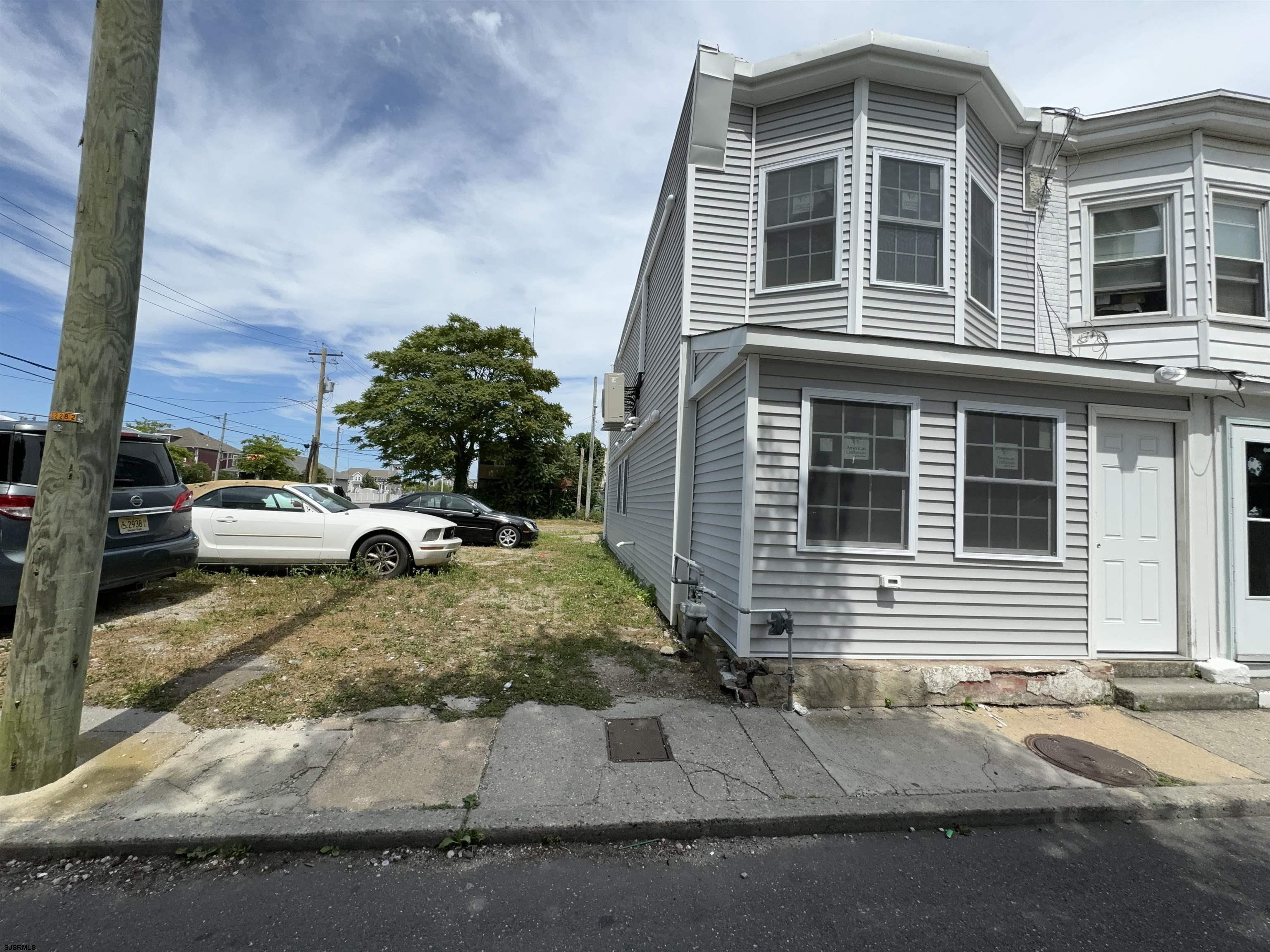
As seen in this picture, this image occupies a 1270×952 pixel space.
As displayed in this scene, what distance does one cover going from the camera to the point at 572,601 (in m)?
7.88

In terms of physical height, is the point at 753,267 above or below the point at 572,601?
above

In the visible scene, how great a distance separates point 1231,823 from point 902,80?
22.9 ft

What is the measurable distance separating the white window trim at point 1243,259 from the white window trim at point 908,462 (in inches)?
157

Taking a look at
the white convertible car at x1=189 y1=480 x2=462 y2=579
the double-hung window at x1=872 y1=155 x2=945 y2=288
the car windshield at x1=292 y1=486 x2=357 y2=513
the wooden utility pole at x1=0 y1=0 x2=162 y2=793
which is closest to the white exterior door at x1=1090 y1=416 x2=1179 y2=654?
the double-hung window at x1=872 y1=155 x2=945 y2=288

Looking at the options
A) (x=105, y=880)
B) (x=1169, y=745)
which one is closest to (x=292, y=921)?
(x=105, y=880)

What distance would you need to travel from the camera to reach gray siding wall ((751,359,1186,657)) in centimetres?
481

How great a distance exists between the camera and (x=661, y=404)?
27.3 ft

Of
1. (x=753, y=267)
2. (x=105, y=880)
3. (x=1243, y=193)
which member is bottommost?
(x=105, y=880)

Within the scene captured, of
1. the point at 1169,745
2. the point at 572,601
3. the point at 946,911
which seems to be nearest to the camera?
the point at 946,911

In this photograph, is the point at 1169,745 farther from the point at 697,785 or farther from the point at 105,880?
the point at 105,880

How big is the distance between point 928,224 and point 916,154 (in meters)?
0.79

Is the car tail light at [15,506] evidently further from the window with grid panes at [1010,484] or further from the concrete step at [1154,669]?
the concrete step at [1154,669]

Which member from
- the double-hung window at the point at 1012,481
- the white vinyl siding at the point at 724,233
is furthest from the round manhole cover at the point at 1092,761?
the white vinyl siding at the point at 724,233

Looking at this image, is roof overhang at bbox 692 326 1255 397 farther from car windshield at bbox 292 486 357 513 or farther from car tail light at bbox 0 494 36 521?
car windshield at bbox 292 486 357 513
